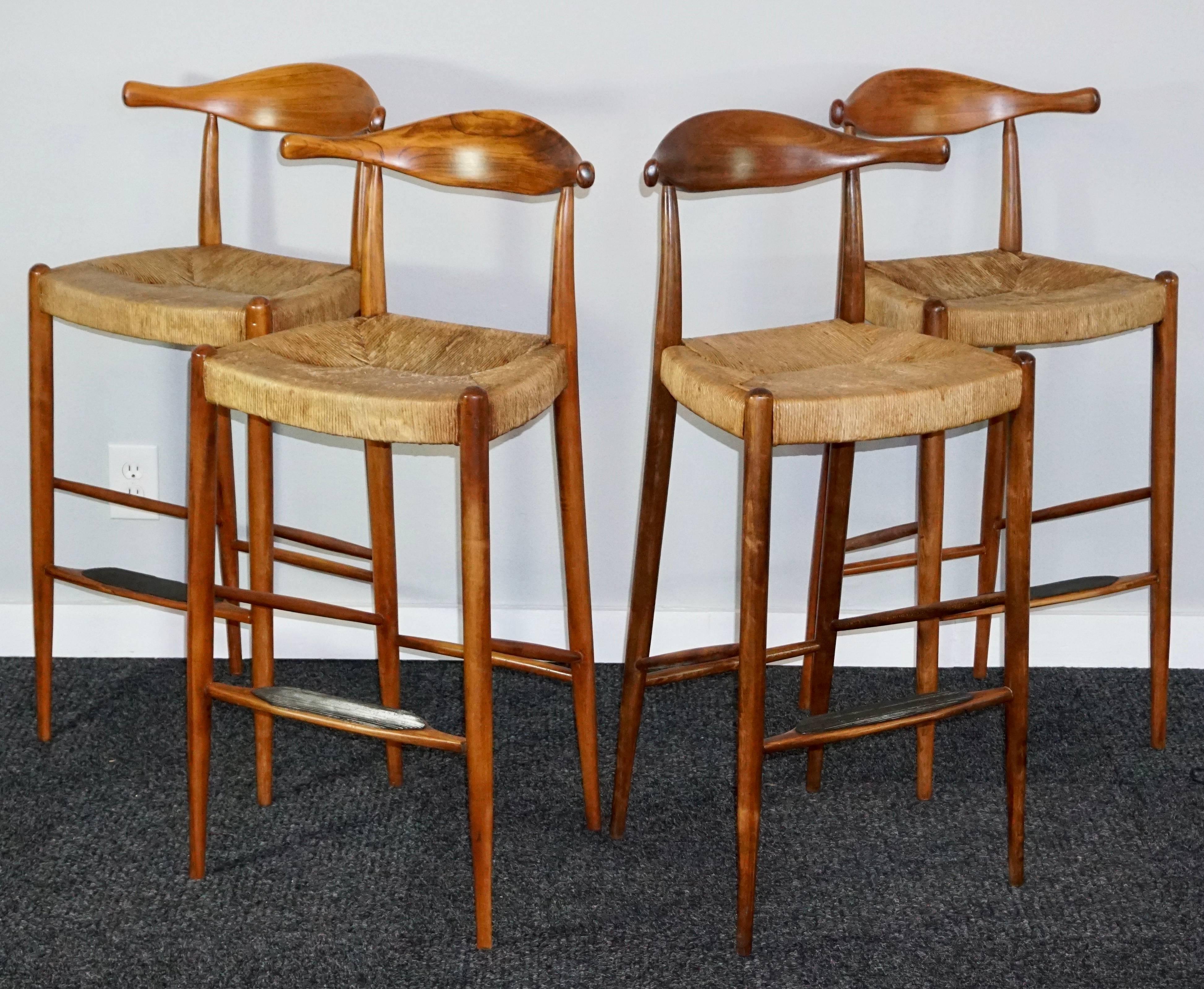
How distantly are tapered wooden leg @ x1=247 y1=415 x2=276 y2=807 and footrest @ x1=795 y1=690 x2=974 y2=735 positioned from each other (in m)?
0.65

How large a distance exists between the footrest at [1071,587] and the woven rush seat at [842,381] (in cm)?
44

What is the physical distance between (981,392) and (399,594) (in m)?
1.08

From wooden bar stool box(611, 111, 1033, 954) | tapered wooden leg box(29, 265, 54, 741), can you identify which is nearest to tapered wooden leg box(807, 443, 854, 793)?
wooden bar stool box(611, 111, 1033, 954)

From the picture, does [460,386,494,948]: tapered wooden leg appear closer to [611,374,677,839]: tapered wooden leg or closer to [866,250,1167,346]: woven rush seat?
[611,374,677,839]: tapered wooden leg

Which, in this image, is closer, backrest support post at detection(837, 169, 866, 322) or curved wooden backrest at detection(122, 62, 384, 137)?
backrest support post at detection(837, 169, 866, 322)

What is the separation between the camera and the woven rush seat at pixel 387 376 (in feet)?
4.12

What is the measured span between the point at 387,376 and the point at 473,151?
1.00 ft

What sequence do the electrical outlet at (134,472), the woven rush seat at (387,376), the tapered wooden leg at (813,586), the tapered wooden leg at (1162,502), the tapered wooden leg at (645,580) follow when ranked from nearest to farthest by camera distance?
the woven rush seat at (387,376)
the tapered wooden leg at (645,580)
the tapered wooden leg at (1162,502)
the tapered wooden leg at (813,586)
the electrical outlet at (134,472)

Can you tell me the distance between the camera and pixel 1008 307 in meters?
1.58

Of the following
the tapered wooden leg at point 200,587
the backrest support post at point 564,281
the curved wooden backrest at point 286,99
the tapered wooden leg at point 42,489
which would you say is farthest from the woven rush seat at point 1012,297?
the tapered wooden leg at point 42,489

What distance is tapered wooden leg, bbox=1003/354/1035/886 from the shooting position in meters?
1.39

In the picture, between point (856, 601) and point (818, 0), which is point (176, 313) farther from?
point (856, 601)

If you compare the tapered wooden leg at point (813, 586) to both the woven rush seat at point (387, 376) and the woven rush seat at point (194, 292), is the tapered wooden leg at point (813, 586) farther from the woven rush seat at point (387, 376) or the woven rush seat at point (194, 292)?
the woven rush seat at point (194, 292)

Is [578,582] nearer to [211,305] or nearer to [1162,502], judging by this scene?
[211,305]
